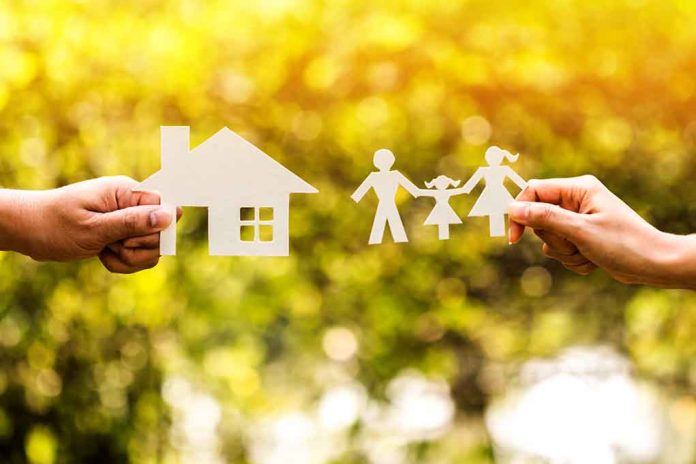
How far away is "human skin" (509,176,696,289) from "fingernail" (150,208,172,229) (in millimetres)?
516

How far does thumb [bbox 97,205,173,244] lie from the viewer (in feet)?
4.40

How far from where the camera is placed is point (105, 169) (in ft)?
8.33

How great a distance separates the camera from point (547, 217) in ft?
4.39

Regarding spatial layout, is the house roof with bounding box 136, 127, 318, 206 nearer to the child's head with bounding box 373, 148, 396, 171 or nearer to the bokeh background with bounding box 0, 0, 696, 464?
the child's head with bounding box 373, 148, 396, 171

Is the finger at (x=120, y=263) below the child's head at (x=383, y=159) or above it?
below

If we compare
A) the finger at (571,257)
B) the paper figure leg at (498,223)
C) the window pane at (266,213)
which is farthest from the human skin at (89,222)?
the window pane at (266,213)

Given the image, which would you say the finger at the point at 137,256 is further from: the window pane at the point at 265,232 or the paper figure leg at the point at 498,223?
the window pane at the point at 265,232

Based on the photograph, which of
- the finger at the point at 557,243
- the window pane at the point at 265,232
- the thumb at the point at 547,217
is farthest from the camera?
the window pane at the point at 265,232

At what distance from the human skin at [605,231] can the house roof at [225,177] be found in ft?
1.16

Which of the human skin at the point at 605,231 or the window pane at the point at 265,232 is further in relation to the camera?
the window pane at the point at 265,232

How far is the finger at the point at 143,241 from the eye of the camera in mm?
1419

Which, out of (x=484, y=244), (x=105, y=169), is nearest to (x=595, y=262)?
(x=484, y=244)

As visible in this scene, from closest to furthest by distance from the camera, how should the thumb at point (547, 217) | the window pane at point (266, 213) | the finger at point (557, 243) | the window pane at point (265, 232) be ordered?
the thumb at point (547, 217)
the finger at point (557, 243)
the window pane at point (266, 213)
the window pane at point (265, 232)

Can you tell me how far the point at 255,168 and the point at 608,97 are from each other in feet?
4.63
